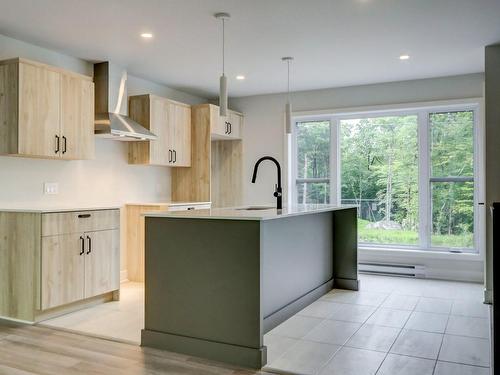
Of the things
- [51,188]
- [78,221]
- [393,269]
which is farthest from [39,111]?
[393,269]

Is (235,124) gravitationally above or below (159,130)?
above

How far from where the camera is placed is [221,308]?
3002mm

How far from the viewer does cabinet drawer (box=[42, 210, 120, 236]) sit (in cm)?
385

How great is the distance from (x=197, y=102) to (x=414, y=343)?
486cm

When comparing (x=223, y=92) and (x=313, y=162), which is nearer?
(x=223, y=92)

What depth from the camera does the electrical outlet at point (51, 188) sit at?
454 cm

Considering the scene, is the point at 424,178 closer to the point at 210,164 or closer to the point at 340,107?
the point at 340,107

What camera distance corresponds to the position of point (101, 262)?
14.4ft

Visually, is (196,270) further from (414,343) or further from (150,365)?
(414,343)

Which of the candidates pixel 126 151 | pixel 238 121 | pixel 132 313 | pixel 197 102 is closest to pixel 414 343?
pixel 132 313

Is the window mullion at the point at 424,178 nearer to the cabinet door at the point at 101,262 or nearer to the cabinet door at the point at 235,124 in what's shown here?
the cabinet door at the point at 235,124

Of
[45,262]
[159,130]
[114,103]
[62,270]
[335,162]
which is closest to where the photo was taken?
[45,262]

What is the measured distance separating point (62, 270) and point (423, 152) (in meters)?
4.52

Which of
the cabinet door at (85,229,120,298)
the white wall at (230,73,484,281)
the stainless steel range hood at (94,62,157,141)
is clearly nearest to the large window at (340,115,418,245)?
the white wall at (230,73,484,281)
